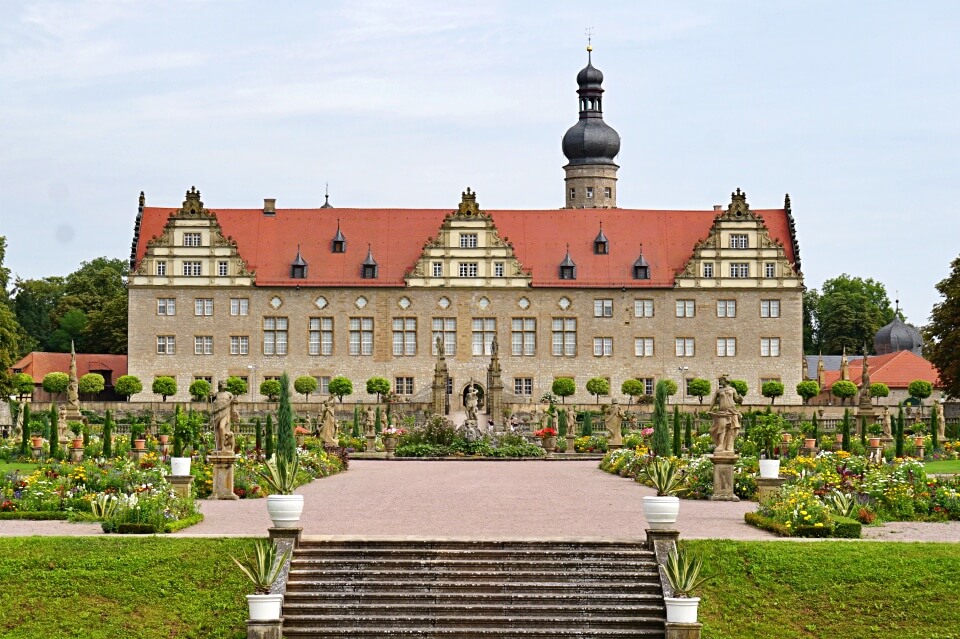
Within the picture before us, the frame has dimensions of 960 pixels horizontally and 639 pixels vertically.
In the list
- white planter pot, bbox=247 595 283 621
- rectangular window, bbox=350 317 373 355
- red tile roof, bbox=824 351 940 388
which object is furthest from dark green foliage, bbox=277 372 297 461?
red tile roof, bbox=824 351 940 388

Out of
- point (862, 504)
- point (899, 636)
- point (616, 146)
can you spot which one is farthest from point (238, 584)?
point (616, 146)

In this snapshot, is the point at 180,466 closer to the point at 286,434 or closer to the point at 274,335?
the point at 286,434

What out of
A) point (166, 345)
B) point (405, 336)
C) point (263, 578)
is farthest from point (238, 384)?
point (263, 578)

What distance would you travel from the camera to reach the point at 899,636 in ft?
49.3

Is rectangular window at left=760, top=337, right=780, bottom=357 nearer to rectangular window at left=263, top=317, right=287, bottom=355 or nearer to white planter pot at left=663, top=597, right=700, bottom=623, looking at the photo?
rectangular window at left=263, top=317, right=287, bottom=355

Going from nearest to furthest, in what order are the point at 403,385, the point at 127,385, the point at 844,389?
the point at 127,385, the point at 844,389, the point at 403,385

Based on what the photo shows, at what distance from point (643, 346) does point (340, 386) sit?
41.0 ft

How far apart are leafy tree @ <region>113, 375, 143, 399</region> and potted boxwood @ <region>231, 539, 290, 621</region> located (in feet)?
152

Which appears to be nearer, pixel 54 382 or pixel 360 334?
pixel 54 382

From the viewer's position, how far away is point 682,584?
15.2 m

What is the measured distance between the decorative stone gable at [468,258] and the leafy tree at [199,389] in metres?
9.11

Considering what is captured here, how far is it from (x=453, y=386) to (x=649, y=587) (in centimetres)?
4830

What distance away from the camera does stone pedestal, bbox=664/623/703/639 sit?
48.5ft

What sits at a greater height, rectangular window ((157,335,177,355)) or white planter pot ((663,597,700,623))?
rectangular window ((157,335,177,355))
